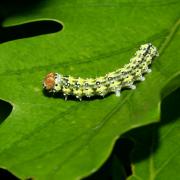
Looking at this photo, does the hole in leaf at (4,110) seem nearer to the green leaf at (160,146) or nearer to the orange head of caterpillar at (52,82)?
the orange head of caterpillar at (52,82)

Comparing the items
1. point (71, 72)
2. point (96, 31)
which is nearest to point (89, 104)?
point (71, 72)

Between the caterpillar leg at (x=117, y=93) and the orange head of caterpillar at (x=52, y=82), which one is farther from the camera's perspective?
the orange head of caterpillar at (x=52, y=82)

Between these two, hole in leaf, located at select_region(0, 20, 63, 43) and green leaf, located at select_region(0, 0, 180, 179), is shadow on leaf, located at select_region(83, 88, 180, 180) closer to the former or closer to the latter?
green leaf, located at select_region(0, 0, 180, 179)

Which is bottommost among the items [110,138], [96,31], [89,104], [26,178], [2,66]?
[26,178]

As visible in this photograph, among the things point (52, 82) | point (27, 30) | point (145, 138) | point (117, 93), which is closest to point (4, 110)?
Result: point (52, 82)

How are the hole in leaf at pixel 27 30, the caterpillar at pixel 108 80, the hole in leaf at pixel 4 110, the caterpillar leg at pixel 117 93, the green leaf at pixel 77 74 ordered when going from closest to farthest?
the green leaf at pixel 77 74 < the caterpillar leg at pixel 117 93 < the caterpillar at pixel 108 80 < the hole in leaf at pixel 4 110 < the hole in leaf at pixel 27 30

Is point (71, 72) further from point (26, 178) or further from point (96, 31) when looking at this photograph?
point (26, 178)

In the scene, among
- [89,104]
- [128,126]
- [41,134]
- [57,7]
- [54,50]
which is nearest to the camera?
[128,126]

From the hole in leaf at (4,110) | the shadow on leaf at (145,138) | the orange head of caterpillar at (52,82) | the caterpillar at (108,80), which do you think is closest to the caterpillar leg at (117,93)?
the caterpillar at (108,80)

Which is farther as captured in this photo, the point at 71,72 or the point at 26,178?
the point at 71,72
